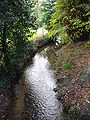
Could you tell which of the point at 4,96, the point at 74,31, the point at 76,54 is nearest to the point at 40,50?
the point at 74,31

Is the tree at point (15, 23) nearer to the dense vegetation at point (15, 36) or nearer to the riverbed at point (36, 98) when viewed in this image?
the dense vegetation at point (15, 36)

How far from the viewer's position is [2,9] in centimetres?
707

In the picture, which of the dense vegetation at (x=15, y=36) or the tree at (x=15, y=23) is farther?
the dense vegetation at (x=15, y=36)

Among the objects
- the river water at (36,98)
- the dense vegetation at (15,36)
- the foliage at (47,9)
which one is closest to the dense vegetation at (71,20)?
the river water at (36,98)

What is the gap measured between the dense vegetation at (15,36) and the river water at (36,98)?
108cm

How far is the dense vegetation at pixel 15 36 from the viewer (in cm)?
827

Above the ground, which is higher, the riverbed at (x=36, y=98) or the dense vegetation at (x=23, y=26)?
the dense vegetation at (x=23, y=26)

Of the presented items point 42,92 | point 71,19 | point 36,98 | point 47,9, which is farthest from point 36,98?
point 47,9

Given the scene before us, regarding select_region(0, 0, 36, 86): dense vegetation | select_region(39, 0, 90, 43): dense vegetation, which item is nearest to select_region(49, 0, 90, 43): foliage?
select_region(39, 0, 90, 43): dense vegetation

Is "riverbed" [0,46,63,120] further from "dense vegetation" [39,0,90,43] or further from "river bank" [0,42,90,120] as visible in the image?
"dense vegetation" [39,0,90,43]

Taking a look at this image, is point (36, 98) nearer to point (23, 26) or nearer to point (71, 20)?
point (23, 26)

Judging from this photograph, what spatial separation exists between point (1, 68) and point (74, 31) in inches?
247

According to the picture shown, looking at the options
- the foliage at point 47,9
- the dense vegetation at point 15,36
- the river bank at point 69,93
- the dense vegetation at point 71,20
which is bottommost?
the river bank at point 69,93

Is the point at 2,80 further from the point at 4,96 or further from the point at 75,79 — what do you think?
the point at 75,79
